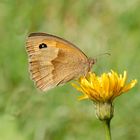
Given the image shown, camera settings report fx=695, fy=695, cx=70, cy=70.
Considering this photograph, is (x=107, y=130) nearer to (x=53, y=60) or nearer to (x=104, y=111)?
(x=104, y=111)

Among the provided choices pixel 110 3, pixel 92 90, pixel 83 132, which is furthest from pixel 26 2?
pixel 92 90

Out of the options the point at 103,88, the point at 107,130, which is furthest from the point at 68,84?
the point at 107,130

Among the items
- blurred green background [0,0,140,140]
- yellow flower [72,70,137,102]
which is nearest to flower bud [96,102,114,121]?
yellow flower [72,70,137,102]

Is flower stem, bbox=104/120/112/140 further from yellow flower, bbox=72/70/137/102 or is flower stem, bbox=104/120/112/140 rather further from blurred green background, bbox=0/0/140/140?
blurred green background, bbox=0/0/140/140

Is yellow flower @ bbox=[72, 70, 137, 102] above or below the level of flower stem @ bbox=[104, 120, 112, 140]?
above

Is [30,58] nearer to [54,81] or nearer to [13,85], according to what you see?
[54,81]

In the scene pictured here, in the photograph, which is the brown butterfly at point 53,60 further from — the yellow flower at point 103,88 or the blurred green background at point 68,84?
the yellow flower at point 103,88

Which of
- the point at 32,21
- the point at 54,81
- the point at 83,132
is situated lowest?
the point at 83,132
